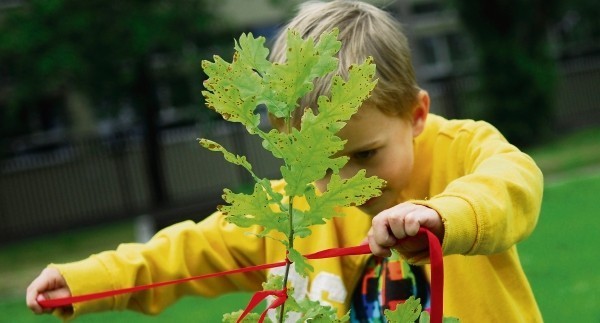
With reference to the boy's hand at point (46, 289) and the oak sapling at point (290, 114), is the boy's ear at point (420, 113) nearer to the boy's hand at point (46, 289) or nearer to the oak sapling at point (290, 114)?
the boy's hand at point (46, 289)

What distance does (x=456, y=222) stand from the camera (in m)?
1.36

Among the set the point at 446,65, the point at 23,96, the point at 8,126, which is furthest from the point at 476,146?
the point at 446,65

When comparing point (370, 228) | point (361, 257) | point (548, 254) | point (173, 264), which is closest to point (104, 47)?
point (548, 254)

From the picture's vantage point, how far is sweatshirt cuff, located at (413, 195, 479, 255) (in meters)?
1.34

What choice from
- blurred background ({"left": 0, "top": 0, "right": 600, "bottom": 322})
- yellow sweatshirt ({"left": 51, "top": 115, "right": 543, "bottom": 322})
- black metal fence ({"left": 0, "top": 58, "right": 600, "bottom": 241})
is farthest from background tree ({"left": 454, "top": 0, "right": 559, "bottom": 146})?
yellow sweatshirt ({"left": 51, "top": 115, "right": 543, "bottom": 322})

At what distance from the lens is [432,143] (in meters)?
2.21

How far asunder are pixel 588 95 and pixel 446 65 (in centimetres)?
940

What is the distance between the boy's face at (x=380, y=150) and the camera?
6.03ft

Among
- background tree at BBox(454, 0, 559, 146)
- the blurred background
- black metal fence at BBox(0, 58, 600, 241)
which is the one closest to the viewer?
the blurred background

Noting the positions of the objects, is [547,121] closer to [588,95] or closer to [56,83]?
[588,95]

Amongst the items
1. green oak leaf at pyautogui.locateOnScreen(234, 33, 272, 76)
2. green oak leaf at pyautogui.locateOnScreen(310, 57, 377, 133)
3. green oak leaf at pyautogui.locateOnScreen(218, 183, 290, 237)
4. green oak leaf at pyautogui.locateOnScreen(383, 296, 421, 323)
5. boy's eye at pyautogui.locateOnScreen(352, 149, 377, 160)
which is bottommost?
green oak leaf at pyautogui.locateOnScreen(383, 296, 421, 323)

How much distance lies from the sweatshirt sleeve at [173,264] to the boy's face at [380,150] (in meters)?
0.40

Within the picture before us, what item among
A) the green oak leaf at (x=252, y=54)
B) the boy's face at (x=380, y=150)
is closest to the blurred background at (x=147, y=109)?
the boy's face at (x=380, y=150)

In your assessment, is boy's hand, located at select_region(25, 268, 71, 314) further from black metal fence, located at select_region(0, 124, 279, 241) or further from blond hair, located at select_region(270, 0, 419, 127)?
black metal fence, located at select_region(0, 124, 279, 241)
